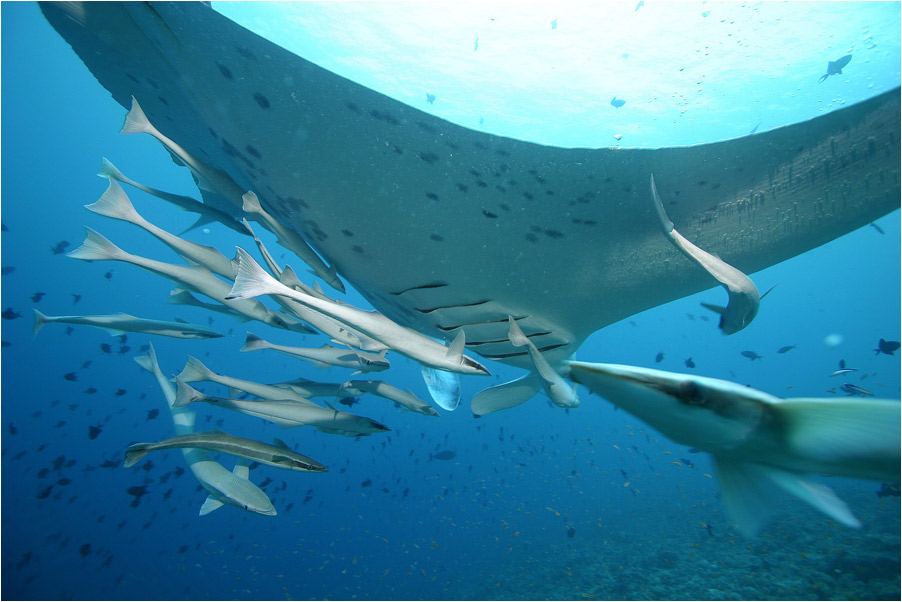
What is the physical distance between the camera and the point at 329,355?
2.82 m

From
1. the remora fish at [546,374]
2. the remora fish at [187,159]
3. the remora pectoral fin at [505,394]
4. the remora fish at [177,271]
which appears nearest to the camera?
the remora fish at [546,374]

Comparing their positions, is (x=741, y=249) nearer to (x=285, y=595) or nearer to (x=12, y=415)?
(x=285, y=595)

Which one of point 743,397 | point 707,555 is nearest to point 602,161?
point 743,397

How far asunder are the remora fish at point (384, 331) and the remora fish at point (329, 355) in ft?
2.72

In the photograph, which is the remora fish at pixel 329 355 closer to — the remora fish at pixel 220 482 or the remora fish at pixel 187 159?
the remora fish at pixel 220 482

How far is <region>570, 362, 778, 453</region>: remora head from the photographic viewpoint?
0.82m

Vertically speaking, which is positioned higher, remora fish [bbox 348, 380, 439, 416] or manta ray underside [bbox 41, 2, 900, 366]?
manta ray underside [bbox 41, 2, 900, 366]

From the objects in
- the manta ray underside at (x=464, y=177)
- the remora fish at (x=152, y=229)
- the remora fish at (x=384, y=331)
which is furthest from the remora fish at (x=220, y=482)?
the manta ray underside at (x=464, y=177)

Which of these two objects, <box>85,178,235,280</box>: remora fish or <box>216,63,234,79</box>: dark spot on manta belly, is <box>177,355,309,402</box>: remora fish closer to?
<box>85,178,235,280</box>: remora fish

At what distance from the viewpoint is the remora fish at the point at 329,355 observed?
2467 millimetres

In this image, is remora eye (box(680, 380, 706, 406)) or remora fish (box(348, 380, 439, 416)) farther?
remora fish (box(348, 380, 439, 416))

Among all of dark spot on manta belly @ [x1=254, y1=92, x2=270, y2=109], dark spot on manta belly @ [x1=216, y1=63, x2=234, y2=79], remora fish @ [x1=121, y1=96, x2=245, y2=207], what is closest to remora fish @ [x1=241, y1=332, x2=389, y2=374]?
remora fish @ [x1=121, y1=96, x2=245, y2=207]

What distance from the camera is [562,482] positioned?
1216 inches

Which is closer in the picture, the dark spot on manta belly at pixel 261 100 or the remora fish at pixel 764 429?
the remora fish at pixel 764 429
